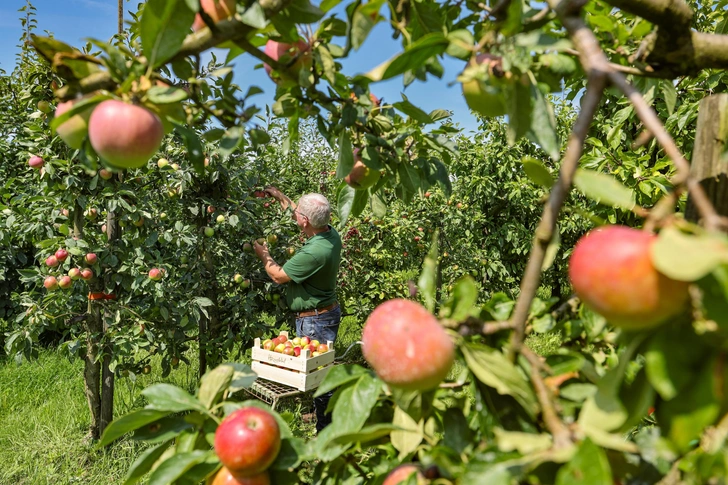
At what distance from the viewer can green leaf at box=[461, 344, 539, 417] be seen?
1.65 ft

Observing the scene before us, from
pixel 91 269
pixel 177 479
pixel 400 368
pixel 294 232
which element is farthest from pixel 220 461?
pixel 294 232

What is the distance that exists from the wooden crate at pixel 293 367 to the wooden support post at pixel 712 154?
9.16 ft

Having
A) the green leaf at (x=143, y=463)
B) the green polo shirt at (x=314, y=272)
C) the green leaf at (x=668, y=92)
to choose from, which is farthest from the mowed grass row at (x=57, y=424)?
the green leaf at (x=668, y=92)

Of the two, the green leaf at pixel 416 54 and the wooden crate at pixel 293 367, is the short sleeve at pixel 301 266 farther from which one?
the green leaf at pixel 416 54

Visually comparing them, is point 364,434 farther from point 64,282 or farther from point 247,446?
point 64,282

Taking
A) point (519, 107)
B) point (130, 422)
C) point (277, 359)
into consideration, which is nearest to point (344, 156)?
point (519, 107)

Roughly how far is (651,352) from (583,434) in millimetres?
102

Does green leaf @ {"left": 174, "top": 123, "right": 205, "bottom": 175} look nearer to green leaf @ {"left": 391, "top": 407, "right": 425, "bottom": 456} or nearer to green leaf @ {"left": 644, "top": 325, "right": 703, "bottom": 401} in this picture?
green leaf @ {"left": 391, "top": 407, "right": 425, "bottom": 456}

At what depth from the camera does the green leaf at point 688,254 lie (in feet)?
1.15

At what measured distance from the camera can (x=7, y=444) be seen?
3051 mm

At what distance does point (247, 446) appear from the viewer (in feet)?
2.28

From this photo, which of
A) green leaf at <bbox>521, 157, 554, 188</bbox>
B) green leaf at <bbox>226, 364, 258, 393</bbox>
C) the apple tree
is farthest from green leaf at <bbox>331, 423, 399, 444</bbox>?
green leaf at <bbox>521, 157, 554, 188</bbox>

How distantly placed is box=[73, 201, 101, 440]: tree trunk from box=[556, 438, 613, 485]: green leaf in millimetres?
2931

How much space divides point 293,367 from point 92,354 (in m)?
1.24
